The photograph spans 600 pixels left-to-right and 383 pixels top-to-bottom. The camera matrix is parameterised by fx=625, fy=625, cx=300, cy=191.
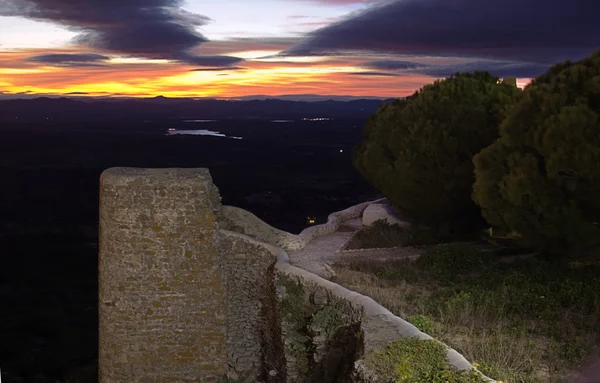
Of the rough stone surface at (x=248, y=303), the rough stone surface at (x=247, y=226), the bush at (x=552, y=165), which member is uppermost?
the bush at (x=552, y=165)

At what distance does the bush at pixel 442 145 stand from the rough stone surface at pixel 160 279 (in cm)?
969

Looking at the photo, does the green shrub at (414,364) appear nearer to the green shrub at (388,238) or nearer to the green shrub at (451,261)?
the green shrub at (451,261)

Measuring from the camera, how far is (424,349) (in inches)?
317

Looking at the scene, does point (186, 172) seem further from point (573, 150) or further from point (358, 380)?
point (573, 150)

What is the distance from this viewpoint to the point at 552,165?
14.8 meters

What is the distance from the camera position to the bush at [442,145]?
20.2m

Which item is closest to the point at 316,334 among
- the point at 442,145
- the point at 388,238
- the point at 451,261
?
the point at 451,261

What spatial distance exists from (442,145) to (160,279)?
36.7ft

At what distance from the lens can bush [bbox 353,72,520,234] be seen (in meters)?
20.2

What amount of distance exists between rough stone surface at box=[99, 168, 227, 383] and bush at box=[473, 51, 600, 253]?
7589 millimetres

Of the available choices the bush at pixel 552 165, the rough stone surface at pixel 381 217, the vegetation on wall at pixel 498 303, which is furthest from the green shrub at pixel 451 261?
the rough stone surface at pixel 381 217

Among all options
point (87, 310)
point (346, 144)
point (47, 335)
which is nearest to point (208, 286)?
point (47, 335)

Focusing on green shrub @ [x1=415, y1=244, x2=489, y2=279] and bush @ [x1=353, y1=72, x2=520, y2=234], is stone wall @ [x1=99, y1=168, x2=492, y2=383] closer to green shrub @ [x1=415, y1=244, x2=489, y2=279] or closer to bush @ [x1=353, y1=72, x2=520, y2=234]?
green shrub @ [x1=415, y1=244, x2=489, y2=279]

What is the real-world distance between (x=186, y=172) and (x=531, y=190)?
8.36 m
